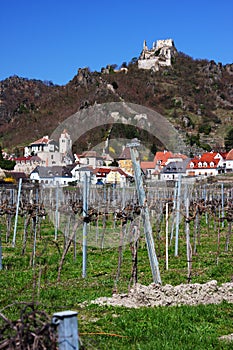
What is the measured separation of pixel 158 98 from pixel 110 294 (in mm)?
141135

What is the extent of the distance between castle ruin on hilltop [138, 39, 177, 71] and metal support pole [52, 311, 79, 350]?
562ft

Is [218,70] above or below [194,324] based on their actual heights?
above

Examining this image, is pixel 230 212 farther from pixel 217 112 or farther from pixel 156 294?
pixel 217 112

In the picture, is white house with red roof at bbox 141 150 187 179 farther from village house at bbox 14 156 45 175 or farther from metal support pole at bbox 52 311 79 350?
village house at bbox 14 156 45 175

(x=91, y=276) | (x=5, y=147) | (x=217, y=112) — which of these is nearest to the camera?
(x=91, y=276)

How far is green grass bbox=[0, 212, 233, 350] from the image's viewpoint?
5.25 meters

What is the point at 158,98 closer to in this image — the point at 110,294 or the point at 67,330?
the point at 110,294

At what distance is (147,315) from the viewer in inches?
245

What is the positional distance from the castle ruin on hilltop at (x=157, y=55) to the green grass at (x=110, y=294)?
162218 millimetres

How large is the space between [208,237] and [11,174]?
48093 mm

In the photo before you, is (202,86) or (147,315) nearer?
(147,315)

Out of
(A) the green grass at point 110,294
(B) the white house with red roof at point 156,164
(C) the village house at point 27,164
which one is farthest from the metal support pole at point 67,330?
(C) the village house at point 27,164

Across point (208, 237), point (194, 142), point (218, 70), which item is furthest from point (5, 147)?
point (208, 237)

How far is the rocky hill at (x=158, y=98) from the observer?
125812mm
